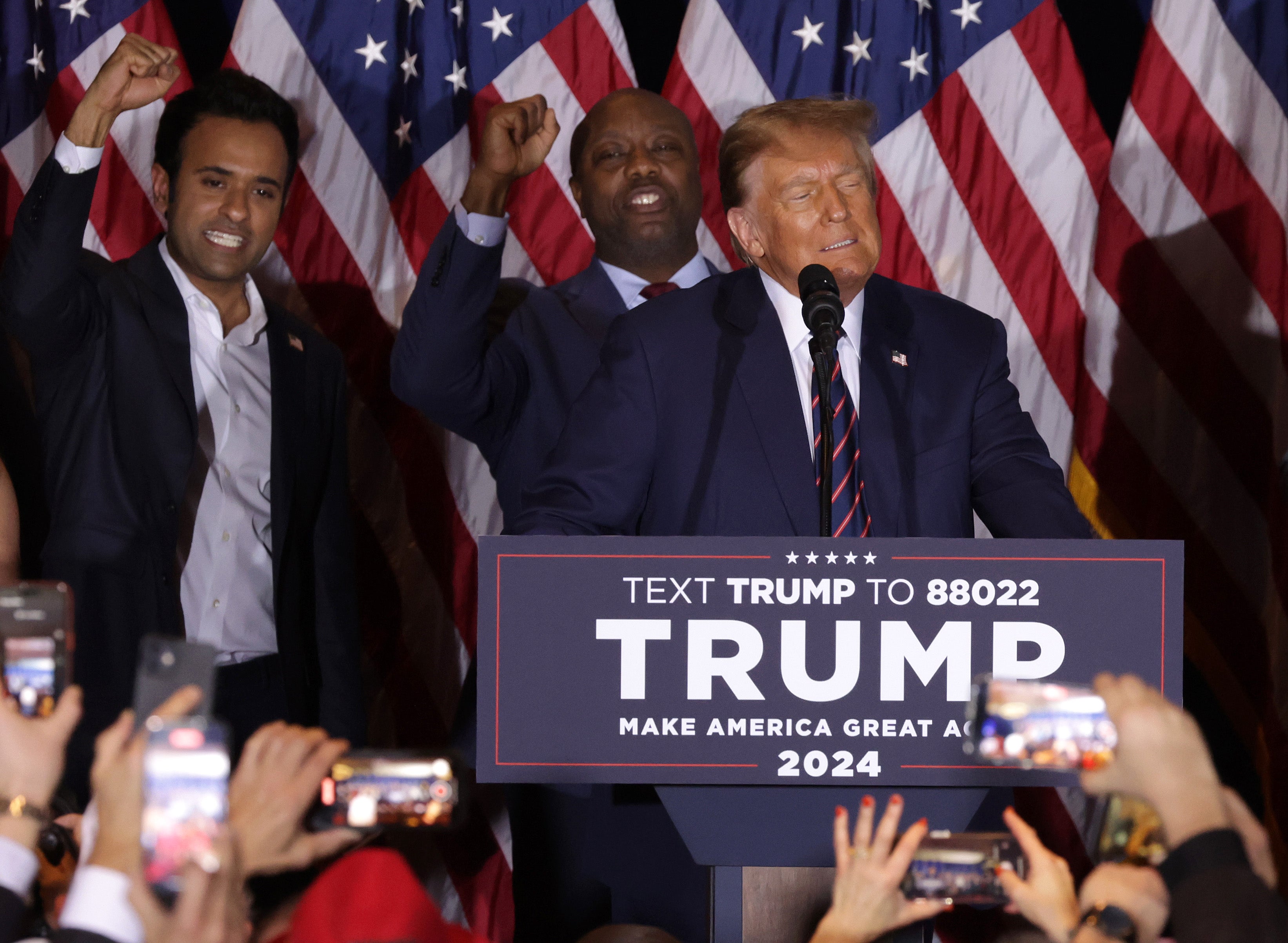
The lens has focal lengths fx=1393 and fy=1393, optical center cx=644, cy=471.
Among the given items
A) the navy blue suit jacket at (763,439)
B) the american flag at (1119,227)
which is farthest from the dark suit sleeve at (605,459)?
the american flag at (1119,227)

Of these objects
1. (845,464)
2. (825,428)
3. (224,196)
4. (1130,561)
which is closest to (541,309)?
(224,196)

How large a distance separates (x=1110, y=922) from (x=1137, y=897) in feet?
0.15

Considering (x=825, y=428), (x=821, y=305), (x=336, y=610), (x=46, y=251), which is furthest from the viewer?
(x=336, y=610)

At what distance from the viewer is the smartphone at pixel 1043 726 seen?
1.33 meters

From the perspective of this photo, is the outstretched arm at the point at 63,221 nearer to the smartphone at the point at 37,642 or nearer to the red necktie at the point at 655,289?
the red necktie at the point at 655,289

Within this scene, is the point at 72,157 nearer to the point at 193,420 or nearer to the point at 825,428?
the point at 193,420

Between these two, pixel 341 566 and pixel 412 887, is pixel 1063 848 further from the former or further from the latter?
pixel 412 887

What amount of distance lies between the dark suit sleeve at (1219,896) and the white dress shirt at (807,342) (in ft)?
3.35

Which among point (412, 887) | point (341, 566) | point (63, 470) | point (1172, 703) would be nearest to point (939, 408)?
point (1172, 703)

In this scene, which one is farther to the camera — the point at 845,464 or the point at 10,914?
the point at 845,464

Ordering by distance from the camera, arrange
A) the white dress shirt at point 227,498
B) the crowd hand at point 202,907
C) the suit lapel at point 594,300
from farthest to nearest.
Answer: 1. the suit lapel at point 594,300
2. the white dress shirt at point 227,498
3. the crowd hand at point 202,907

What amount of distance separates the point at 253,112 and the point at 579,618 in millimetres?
2153

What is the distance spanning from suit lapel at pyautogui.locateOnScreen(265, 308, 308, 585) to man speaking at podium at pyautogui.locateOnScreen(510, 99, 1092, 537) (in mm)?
1028

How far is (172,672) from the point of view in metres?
1.28
